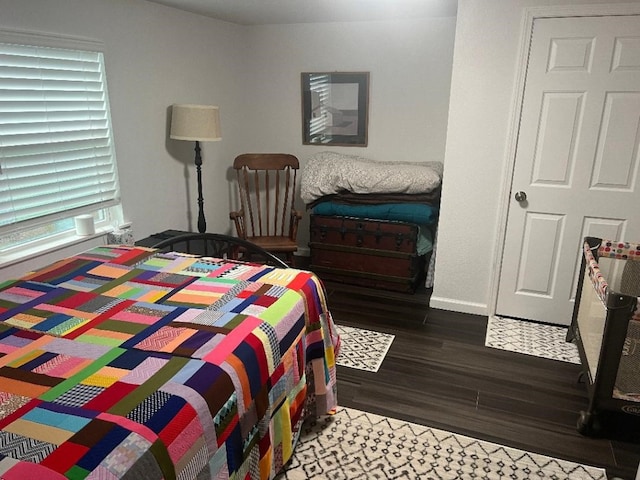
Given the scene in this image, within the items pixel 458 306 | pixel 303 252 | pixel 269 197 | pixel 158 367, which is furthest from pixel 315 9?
pixel 158 367

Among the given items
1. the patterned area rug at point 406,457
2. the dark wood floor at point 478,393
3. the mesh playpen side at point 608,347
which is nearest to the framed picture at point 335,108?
the dark wood floor at point 478,393

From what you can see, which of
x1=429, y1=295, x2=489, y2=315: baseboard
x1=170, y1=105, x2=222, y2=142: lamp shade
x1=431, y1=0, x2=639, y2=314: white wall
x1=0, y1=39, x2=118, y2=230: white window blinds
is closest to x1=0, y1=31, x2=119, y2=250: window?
x1=0, y1=39, x2=118, y2=230: white window blinds

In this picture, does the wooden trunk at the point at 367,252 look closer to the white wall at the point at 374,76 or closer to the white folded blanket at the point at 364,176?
the white folded blanket at the point at 364,176

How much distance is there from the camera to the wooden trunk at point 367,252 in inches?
147

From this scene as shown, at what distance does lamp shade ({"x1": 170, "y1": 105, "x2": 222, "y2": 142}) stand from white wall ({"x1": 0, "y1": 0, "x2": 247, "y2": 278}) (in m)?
0.12

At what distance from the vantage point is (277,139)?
4.55 meters

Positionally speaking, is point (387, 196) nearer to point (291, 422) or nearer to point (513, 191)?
point (513, 191)

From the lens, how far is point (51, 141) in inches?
104

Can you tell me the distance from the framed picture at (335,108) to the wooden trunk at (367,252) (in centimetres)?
85

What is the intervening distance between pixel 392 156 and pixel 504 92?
4.35ft

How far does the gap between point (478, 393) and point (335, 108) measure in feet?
8.90

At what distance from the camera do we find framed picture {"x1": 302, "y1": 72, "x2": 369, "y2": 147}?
418 cm

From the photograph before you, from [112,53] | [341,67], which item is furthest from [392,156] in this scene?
[112,53]

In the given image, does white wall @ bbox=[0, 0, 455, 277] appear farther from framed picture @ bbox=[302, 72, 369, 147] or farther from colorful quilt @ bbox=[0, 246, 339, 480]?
colorful quilt @ bbox=[0, 246, 339, 480]
